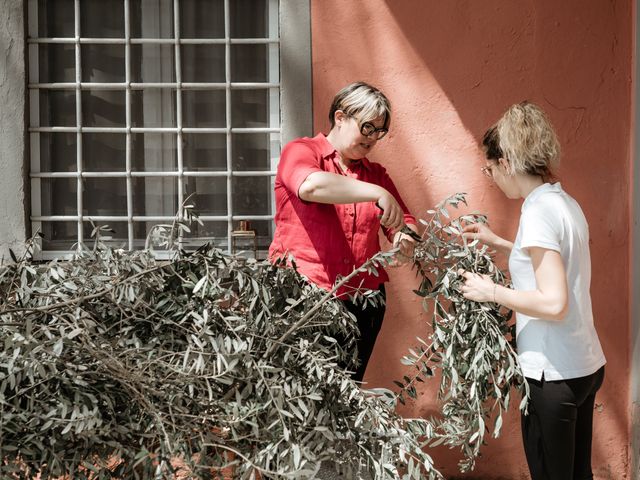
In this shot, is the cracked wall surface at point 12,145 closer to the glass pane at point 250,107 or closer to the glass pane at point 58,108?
the glass pane at point 58,108

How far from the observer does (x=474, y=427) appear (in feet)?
9.92

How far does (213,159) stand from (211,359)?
2225 millimetres

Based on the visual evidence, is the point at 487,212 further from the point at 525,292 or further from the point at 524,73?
the point at 525,292

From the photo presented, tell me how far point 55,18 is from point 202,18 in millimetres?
793

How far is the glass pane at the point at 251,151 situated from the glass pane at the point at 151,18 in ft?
2.25

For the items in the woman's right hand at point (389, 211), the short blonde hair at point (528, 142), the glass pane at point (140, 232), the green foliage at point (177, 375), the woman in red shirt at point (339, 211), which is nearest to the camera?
the green foliage at point (177, 375)

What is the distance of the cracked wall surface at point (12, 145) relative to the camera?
Answer: 14.2ft

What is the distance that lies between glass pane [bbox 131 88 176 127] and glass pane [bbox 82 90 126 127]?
7cm

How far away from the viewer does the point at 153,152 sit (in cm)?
453

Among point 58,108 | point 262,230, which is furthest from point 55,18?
point 262,230

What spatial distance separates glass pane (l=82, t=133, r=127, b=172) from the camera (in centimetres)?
452

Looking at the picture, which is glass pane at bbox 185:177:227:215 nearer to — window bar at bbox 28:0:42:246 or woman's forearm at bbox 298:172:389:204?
window bar at bbox 28:0:42:246

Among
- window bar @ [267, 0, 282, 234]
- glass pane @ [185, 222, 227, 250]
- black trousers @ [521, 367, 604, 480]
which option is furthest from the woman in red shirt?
glass pane @ [185, 222, 227, 250]

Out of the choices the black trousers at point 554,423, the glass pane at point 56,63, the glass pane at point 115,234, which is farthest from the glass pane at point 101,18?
the black trousers at point 554,423
